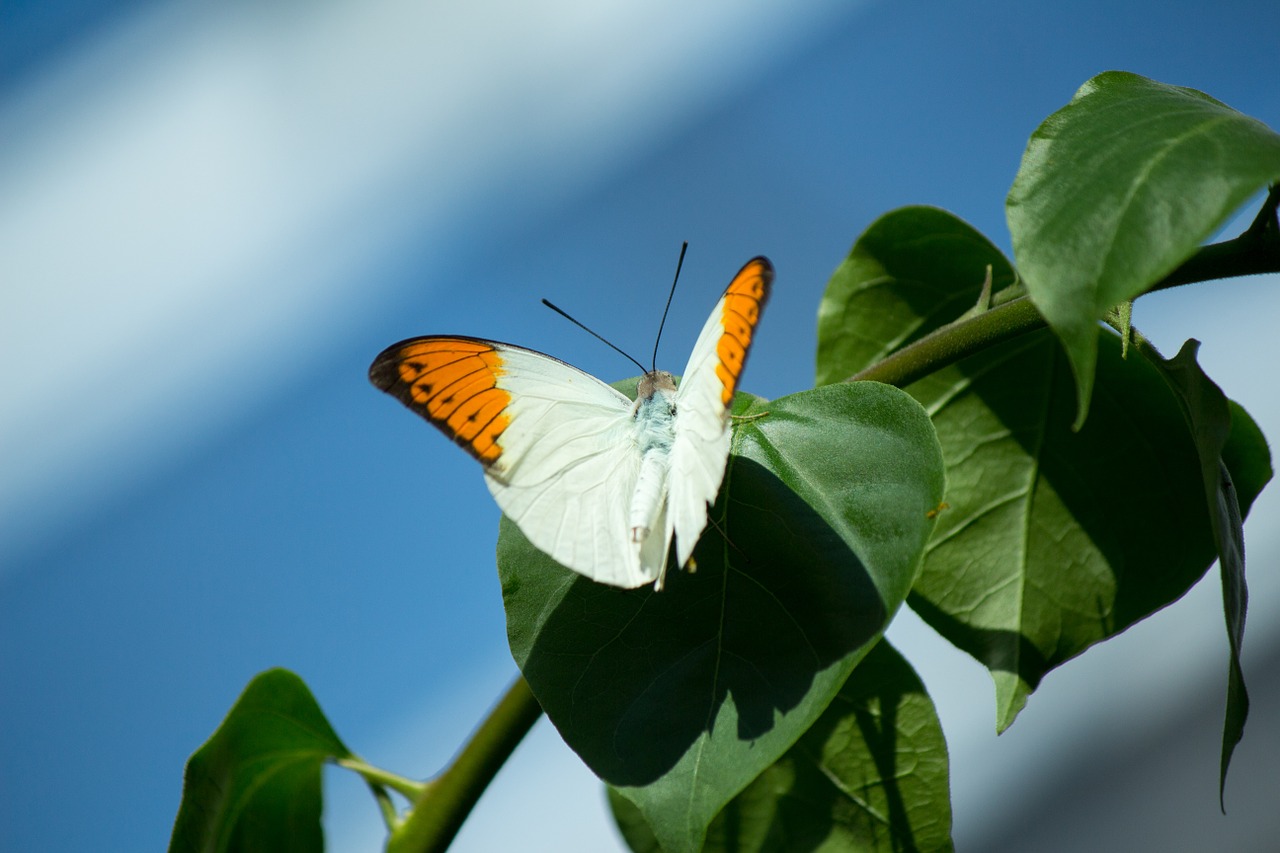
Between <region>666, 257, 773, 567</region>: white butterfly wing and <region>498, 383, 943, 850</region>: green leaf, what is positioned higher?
<region>666, 257, 773, 567</region>: white butterfly wing

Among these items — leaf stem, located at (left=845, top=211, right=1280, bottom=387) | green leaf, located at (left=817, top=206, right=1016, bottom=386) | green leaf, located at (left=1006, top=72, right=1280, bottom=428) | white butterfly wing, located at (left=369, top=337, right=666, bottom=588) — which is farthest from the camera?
green leaf, located at (left=817, top=206, right=1016, bottom=386)

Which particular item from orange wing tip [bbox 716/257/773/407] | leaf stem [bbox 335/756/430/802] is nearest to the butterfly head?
orange wing tip [bbox 716/257/773/407]

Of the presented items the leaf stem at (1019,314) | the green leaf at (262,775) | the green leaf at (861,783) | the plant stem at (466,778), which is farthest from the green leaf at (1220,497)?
the green leaf at (262,775)

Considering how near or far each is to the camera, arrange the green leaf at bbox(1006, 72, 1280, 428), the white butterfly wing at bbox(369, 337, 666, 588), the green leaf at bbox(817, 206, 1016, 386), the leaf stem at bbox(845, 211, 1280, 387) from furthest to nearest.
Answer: the green leaf at bbox(817, 206, 1016, 386) → the white butterfly wing at bbox(369, 337, 666, 588) → the leaf stem at bbox(845, 211, 1280, 387) → the green leaf at bbox(1006, 72, 1280, 428)

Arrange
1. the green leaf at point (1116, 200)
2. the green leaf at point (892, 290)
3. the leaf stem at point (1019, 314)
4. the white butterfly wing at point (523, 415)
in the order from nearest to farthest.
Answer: the green leaf at point (1116, 200)
the leaf stem at point (1019, 314)
the white butterfly wing at point (523, 415)
the green leaf at point (892, 290)

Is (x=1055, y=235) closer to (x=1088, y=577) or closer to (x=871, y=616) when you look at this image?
(x=871, y=616)

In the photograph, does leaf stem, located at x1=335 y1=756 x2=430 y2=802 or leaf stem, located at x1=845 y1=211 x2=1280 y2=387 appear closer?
leaf stem, located at x1=845 y1=211 x2=1280 y2=387

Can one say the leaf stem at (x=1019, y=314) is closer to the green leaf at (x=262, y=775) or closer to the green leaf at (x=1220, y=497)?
the green leaf at (x=1220, y=497)

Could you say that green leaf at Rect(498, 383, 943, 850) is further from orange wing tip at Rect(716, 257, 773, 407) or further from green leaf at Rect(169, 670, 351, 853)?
green leaf at Rect(169, 670, 351, 853)
